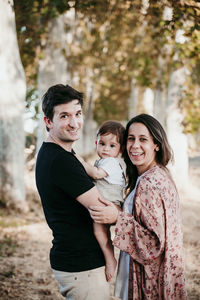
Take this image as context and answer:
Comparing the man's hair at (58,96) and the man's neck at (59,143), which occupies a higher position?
the man's hair at (58,96)

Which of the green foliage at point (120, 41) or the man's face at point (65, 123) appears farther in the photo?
the green foliage at point (120, 41)

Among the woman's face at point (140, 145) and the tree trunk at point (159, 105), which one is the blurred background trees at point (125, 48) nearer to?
the tree trunk at point (159, 105)

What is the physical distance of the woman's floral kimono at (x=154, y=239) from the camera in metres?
2.59

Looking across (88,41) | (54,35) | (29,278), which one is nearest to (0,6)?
(54,35)

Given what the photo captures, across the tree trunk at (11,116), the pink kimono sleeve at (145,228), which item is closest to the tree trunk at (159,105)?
the tree trunk at (11,116)

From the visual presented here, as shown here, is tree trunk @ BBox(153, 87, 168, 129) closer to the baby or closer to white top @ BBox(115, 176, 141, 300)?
the baby

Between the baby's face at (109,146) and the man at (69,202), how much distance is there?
598mm

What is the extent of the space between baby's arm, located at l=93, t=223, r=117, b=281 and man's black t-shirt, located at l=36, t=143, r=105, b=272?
0.04 m

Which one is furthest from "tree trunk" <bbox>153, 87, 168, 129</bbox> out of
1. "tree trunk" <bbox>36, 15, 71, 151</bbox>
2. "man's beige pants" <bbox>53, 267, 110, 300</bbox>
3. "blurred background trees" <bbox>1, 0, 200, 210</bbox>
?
"man's beige pants" <bbox>53, 267, 110, 300</bbox>

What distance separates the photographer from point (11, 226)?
7.34 m

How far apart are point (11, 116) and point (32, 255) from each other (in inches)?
128

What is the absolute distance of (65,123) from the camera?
2535 millimetres

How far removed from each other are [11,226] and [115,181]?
502 cm

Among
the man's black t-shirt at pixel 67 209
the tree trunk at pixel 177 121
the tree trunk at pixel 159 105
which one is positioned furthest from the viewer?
the tree trunk at pixel 159 105
